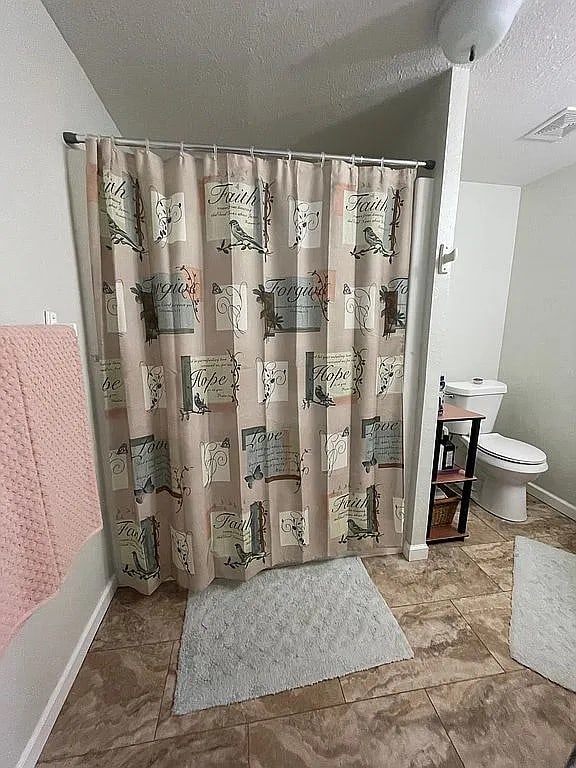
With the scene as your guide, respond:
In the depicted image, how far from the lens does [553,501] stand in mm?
2408

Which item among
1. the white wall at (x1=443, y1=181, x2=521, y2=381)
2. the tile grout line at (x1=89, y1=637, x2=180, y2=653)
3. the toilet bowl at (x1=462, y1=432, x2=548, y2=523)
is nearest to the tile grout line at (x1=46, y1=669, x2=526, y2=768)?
the tile grout line at (x1=89, y1=637, x2=180, y2=653)

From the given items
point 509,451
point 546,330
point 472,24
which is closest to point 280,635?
point 509,451

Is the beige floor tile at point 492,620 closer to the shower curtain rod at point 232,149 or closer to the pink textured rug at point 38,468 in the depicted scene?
the pink textured rug at point 38,468

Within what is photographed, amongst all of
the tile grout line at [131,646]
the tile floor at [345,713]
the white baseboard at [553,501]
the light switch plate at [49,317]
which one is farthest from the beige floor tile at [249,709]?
the white baseboard at [553,501]

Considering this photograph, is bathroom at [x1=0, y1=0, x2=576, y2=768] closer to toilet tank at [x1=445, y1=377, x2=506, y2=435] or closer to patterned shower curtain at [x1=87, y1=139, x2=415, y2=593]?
patterned shower curtain at [x1=87, y1=139, x2=415, y2=593]

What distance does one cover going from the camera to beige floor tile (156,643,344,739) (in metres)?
1.13

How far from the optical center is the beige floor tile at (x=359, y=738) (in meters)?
1.04

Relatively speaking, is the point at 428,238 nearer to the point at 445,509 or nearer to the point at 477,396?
the point at 477,396

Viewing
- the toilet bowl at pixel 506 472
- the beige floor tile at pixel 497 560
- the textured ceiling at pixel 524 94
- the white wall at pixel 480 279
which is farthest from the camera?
the white wall at pixel 480 279

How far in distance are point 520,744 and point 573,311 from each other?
7.40ft

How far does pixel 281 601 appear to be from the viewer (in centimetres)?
160

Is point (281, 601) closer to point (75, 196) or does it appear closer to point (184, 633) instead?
point (184, 633)

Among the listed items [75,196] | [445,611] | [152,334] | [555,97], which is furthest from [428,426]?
[75,196]

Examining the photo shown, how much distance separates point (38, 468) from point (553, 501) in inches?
115
